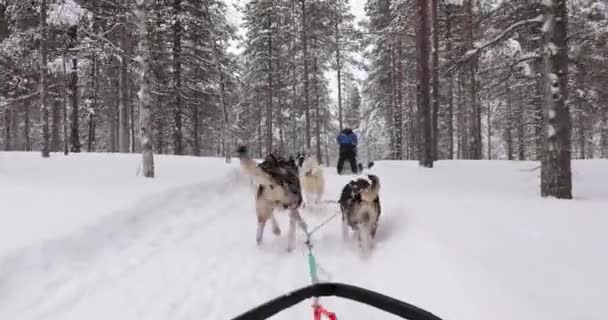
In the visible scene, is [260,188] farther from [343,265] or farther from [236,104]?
[236,104]

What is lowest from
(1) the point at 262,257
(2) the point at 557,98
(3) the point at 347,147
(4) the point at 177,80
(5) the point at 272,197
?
(1) the point at 262,257

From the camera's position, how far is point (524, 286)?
13.3 ft

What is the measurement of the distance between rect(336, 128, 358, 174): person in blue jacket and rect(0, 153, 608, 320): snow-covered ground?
686cm

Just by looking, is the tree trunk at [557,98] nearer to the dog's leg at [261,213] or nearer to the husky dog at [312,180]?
the husky dog at [312,180]

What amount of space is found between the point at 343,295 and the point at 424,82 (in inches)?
589

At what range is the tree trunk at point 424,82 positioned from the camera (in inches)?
620

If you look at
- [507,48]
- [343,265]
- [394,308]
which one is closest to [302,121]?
[507,48]

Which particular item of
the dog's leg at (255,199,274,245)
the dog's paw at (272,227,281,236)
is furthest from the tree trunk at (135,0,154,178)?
the dog's leg at (255,199,274,245)

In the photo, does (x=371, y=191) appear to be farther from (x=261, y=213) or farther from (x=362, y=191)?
(x=261, y=213)

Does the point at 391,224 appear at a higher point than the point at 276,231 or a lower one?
higher

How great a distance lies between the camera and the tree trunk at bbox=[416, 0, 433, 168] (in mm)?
15739

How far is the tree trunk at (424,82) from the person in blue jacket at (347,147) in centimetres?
247

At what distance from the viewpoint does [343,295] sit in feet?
5.74

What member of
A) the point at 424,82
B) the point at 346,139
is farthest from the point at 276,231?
the point at 424,82
